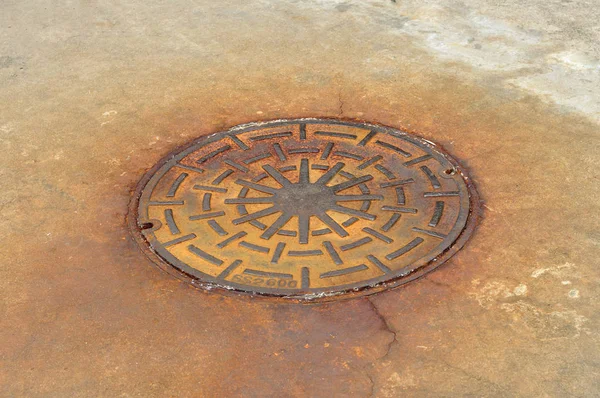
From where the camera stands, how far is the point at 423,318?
318cm

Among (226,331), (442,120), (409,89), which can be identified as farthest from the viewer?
(409,89)

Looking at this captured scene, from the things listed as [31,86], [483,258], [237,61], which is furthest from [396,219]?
[31,86]

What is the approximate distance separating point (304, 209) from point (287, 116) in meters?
0.98

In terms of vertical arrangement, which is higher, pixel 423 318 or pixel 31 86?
pixel 423 318

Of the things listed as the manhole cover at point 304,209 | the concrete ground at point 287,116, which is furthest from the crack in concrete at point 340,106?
the manhole cover at point 304,209

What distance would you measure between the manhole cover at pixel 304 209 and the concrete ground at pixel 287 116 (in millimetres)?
110

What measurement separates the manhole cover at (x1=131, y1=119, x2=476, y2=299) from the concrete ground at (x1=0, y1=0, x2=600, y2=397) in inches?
4.3

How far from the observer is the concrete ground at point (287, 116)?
2.98 metres

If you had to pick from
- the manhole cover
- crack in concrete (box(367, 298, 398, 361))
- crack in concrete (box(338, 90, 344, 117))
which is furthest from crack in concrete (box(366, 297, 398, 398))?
crack in concrete (box(338, 90, 344, 117))

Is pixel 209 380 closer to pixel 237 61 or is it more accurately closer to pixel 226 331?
pixel 226 331

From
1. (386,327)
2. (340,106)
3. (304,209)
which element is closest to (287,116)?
(340,106)

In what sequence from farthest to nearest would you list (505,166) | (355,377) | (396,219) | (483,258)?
1. (505,166)
2. (396,219)
3. (483,258)
4. (355,377)

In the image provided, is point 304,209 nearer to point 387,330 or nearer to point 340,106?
point 387,330

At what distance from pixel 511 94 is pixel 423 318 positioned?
212 centimetres
